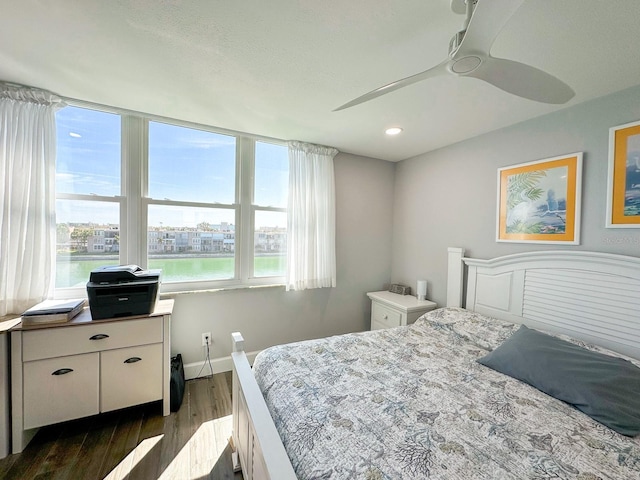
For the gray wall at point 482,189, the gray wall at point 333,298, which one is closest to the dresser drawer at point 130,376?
the gray wall at point 333,298

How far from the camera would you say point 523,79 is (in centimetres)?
114

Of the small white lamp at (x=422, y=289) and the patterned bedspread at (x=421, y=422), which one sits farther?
the small white lamp at (x=422, y=289)

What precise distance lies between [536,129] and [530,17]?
1.26 meters

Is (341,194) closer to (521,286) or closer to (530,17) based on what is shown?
(521,286)

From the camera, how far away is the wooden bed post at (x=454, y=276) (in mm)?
2545

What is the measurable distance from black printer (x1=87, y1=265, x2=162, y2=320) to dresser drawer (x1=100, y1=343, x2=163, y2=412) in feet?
0.91

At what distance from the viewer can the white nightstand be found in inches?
105

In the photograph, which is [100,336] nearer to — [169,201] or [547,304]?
[169,201]

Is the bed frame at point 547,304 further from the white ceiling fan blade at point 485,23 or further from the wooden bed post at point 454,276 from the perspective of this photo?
the white ceiling fan blade at point 485,23

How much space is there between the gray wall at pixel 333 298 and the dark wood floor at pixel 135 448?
0.57m

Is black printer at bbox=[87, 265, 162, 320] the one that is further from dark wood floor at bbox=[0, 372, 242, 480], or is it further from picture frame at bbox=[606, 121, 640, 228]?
picture frame at bbox=[606, 121, 640, 228]

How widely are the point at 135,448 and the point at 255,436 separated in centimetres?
126

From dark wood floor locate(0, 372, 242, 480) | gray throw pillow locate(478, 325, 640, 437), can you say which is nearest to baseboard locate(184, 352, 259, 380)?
dark wood floor locate(0, 372, 242, 480)

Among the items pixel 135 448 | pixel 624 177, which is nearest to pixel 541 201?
pixel 624 177
